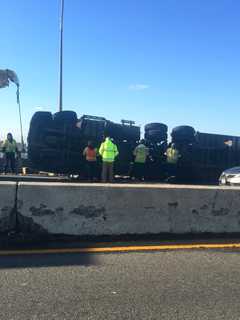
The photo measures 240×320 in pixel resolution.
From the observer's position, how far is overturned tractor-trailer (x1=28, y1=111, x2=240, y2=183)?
687 inches

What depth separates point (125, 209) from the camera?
6.89 m

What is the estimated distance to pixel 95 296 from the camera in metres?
4.55

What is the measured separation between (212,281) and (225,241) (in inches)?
74.7

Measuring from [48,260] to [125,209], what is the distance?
1.57 metres

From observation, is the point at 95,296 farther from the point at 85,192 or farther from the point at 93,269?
the point at 85,192

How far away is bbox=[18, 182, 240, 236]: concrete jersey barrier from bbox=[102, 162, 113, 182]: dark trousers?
382 inches

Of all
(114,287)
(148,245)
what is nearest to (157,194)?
(148,245)

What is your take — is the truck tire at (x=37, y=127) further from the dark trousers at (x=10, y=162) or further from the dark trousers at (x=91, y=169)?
the dark trousers at (x=10, y=162)

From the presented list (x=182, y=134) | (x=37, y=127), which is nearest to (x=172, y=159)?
(x=182, y=134)

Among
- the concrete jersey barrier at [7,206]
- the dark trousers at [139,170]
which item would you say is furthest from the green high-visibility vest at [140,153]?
the concrete jersey barrier at [7,206]

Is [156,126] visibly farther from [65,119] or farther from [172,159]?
[65,119]

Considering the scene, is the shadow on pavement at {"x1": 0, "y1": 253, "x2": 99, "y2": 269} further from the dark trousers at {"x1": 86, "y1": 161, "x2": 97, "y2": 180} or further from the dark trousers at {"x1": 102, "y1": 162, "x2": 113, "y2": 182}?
the dark trousers at {"x1": 86, "y1": 161, "x2": 97, "y2": 180}

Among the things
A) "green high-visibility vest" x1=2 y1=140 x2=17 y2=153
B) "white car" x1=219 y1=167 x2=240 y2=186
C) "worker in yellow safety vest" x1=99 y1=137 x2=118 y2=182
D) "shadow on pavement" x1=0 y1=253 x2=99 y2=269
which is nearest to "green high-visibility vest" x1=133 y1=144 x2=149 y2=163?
"worker in yellow safety vest" x1=99 y1=137 x2=118 y2=182

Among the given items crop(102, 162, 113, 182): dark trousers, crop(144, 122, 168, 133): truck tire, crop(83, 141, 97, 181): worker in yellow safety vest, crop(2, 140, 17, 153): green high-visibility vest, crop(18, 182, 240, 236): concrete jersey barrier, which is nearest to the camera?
crop(18, 182, 240, 236): concrete jersey barrier
